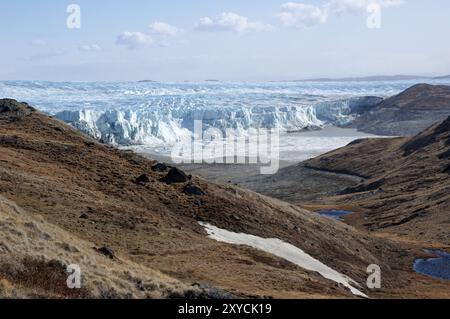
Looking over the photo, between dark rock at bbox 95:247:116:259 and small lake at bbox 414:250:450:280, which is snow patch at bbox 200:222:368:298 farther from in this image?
small lake at bbox 414:250:450:280

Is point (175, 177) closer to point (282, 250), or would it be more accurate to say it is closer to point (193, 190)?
point (193, 190)

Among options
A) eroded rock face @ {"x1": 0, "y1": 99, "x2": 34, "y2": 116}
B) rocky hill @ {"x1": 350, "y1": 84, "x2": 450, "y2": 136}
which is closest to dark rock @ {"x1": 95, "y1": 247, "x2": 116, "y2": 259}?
eroded rock face @ {"x1": 0, "y1": 99, "x2": 34, "y2": 116}

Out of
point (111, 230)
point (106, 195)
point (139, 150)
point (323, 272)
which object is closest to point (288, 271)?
point (323, 272)

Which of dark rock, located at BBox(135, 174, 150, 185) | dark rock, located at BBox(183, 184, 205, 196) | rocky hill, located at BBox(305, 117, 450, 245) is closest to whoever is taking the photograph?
dark rock, located at BBox(135, 174, 150, 185)

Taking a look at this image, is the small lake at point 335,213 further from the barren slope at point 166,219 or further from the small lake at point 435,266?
the small lake at point 435,266

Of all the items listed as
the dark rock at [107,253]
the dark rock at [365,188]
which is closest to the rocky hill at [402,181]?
the dark rock at [365,188]

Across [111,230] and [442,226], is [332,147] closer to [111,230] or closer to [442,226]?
[442,226]
